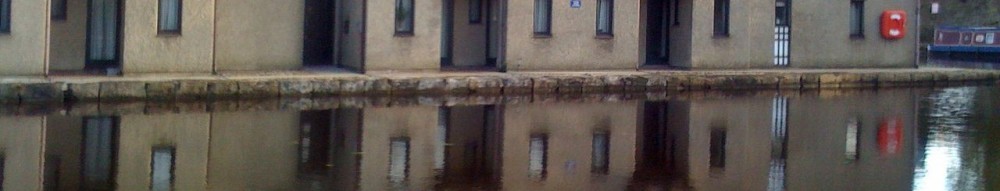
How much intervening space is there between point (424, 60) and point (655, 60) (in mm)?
7075

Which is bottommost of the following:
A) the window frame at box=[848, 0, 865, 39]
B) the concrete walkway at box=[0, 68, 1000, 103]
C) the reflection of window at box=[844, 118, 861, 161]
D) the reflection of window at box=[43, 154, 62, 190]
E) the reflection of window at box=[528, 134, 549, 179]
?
the reflection of window at box=[43, 154, 62, 190]

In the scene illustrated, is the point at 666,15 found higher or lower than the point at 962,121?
higher

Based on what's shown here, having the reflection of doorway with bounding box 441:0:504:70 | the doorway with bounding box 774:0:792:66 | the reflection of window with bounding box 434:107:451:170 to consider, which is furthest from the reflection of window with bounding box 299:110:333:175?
the doorway with bounding box 774:0:792:66

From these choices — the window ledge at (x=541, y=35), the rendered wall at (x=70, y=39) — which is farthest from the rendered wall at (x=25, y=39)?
the window ledge at (x=541, y=35)

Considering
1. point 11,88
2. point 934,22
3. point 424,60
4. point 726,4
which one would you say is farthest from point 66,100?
point 934,22

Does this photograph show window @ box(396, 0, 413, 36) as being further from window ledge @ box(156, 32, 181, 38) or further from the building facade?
window ledge @ box(156, 32, 181, 38)

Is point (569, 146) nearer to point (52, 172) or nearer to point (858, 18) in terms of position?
point (52, 172)

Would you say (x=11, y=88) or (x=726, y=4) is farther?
Result: (x=726, y=4)

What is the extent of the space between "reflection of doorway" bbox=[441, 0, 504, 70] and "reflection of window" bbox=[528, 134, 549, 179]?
12516 millimetres

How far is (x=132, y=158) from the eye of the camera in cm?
1528

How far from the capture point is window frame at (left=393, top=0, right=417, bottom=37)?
29656 millimetres

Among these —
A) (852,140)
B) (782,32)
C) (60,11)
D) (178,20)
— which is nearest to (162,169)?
(852,140)

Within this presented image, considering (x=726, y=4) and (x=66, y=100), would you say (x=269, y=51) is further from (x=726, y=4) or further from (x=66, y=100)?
(x=726, y=4)

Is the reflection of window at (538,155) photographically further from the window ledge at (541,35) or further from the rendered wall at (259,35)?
the window ledge at (541,35)
